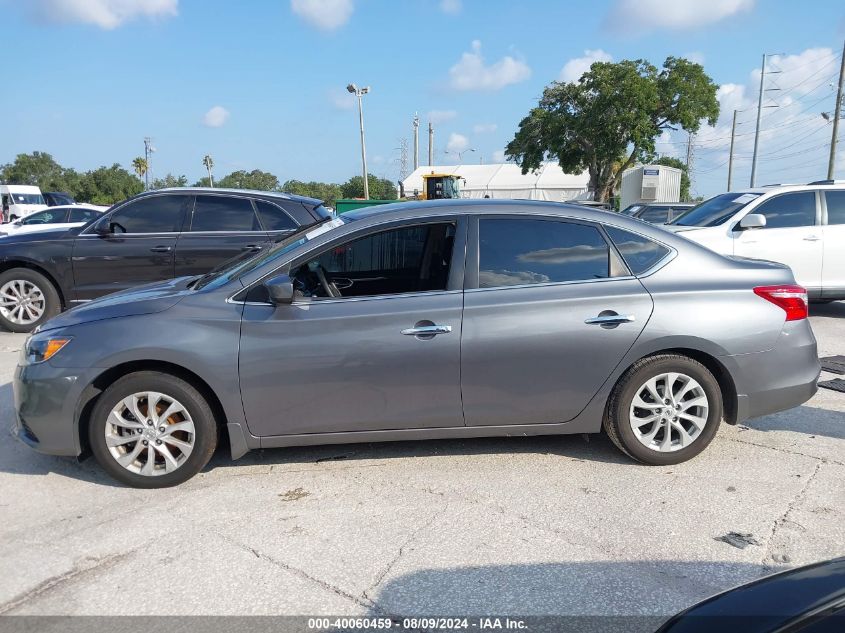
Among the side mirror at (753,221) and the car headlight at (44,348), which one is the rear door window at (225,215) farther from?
the side mirror at (753,221)

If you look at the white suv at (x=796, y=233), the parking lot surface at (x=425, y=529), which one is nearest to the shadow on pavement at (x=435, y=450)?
the parking lot surface at (x=425, y=529)

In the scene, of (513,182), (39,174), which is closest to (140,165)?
(39,174)

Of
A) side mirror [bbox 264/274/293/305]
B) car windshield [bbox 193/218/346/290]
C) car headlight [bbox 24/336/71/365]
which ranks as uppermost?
car windshield [bbox 193/218/346/290]

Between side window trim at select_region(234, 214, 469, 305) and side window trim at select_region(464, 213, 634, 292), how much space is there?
0.12ft

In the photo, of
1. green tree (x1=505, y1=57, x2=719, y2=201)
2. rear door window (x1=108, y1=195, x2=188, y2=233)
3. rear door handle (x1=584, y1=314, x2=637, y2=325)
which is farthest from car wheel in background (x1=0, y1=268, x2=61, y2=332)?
green tree (x1=505, y1=57, x2=719, y2=201)

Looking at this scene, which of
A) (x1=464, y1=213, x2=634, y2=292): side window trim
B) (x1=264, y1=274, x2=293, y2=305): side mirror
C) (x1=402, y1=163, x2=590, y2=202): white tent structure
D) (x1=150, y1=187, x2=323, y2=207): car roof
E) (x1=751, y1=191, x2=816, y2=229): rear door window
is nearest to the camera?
(x1=264, y1=274, x2=293, y2=305): side mirror

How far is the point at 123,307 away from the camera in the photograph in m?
3.88

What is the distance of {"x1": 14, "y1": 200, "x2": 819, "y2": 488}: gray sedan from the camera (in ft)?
12.3

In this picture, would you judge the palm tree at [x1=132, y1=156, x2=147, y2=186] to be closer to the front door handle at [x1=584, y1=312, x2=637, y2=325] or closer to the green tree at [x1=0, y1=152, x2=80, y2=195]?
the green tree at [x1=0, y1=152, x2=80, y2=195]

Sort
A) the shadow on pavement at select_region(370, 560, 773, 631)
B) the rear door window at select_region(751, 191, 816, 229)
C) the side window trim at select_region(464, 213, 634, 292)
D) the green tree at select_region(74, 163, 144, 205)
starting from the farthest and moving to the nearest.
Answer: the green tree at select_region(74, 163, 144, 205)
the rear door window at select_region(751, 191, 816, 229)
the side window trim at select_region(464, 213, 634, 292)
the shadow on pavement at select_region(370, 560, 773, 631)

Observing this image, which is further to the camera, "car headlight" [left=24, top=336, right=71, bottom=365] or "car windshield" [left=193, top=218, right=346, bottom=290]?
"car windshield" [left=193, top=218, right=346, bottom=290]

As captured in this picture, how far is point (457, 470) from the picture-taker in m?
4.04

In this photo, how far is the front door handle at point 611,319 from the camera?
3.88m

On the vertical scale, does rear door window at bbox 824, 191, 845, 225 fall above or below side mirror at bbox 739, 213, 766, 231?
above
